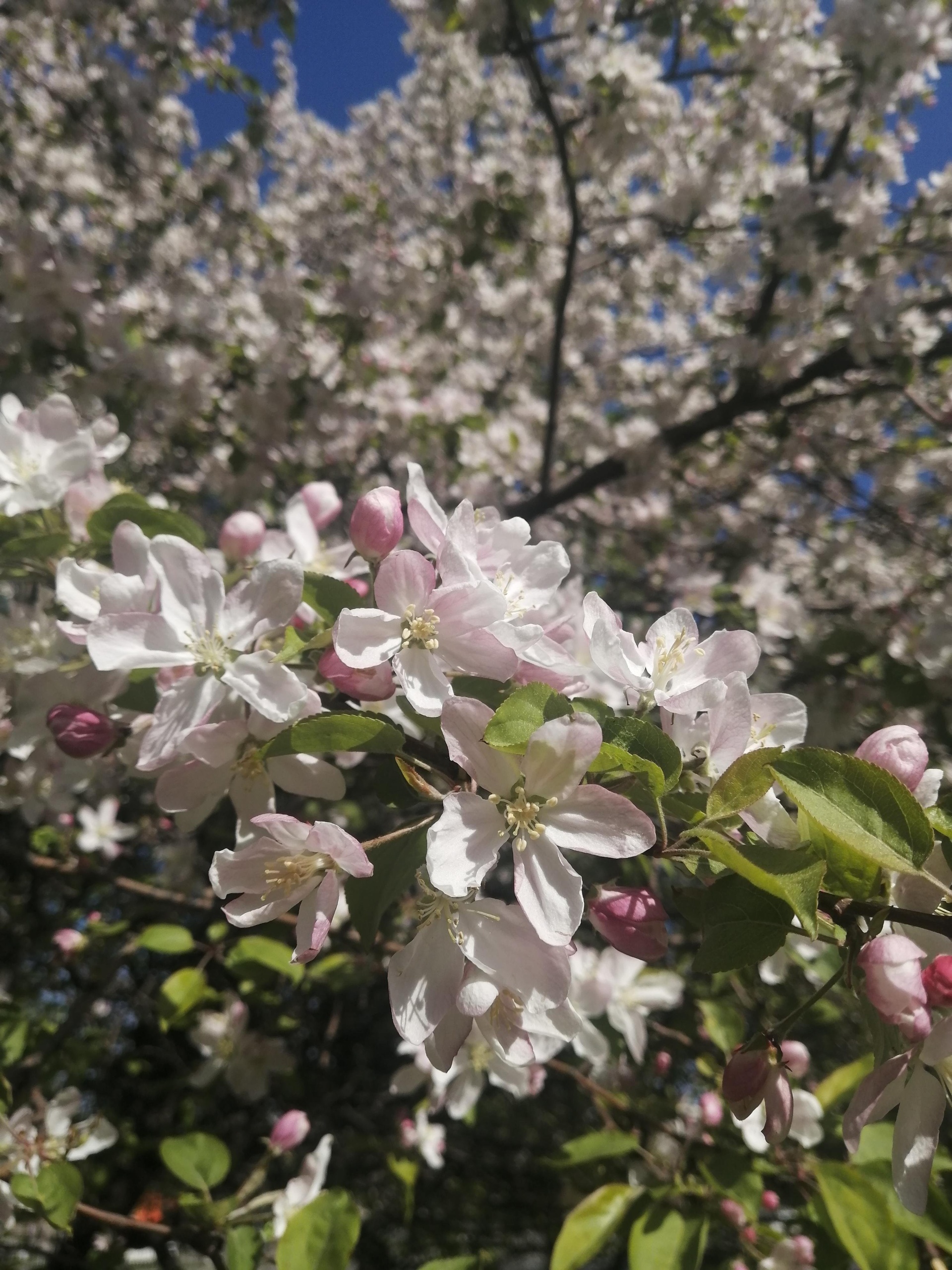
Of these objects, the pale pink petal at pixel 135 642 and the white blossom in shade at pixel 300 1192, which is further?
the white blossom in shade at pixel 300 1192

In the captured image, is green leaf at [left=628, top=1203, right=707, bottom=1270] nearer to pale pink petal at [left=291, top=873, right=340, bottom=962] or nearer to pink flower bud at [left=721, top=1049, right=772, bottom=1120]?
pink flower bud at [left=721, top=1049, right=772, bottom=1120]

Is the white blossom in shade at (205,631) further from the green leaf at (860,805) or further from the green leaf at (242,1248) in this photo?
the green leaf at (242,1248)

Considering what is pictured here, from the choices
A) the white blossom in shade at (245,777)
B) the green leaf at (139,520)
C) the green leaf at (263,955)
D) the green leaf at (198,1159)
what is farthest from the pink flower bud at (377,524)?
the green leaf at (198,1159)

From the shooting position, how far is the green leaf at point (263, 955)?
1.62 m

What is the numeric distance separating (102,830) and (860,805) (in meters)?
2.86

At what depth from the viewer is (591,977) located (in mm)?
1571

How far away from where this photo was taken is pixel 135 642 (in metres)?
0.88

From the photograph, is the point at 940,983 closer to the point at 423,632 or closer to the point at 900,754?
the point at 900,754

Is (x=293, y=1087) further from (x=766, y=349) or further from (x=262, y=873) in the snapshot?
(x=766, y=349)

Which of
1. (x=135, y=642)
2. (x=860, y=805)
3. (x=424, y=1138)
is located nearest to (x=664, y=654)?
(x=860, y=805)

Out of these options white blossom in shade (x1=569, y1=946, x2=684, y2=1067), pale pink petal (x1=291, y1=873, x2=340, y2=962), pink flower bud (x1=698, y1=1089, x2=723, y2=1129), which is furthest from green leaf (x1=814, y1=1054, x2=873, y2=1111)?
pale pink petal (x1=291, y1=873, x2=340, y2=962)

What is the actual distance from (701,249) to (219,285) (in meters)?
3.32

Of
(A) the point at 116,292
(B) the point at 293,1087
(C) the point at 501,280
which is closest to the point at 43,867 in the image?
(B) the point at 293,1087

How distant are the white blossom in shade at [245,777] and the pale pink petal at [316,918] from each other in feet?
Answer: 0.47
